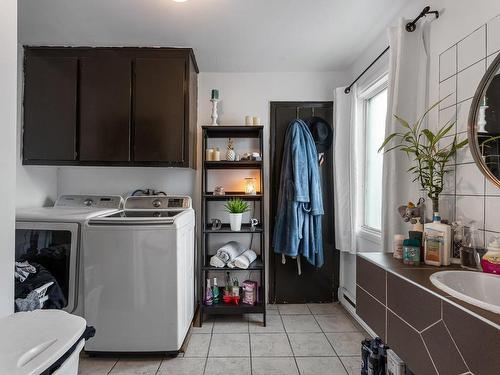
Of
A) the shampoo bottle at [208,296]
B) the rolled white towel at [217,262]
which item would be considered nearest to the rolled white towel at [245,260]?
the rolled white towel at [217,262]

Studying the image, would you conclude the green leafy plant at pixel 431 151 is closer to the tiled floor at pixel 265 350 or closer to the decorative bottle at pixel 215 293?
the tiled floor at pixel 265 350

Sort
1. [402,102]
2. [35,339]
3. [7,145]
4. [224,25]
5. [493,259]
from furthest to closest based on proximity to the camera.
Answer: [224,25], [402,102], [493,259], [7,145], [35,339]

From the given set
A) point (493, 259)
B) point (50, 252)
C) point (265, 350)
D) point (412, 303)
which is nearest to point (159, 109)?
point (50, 252)

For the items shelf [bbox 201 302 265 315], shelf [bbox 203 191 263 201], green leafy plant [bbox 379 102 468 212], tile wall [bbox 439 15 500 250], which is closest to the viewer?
tile wall [bbox 439 15 500 250]

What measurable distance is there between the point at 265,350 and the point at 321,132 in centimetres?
196

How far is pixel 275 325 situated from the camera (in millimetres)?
2449

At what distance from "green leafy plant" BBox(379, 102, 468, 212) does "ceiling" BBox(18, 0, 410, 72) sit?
34.4 inches

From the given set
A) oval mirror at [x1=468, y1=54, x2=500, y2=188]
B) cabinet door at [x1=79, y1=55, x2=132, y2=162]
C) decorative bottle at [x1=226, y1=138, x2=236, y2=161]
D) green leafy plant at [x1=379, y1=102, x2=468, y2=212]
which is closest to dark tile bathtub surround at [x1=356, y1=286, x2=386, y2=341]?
green leafy plant at [x1=379, y1=102, x2=468, y2=212]

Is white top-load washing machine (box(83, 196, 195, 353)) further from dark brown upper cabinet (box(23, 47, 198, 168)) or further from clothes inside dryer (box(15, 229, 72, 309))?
dark brown upper cabinet (box(23, 47, 198, 168))

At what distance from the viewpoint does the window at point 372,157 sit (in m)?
2.42

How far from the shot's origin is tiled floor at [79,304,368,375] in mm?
1872

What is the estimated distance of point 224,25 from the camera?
2055 millimetres

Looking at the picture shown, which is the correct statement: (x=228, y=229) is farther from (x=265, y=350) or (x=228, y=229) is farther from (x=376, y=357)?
(x=376, y=357)

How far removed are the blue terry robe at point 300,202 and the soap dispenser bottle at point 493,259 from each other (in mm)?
1504
